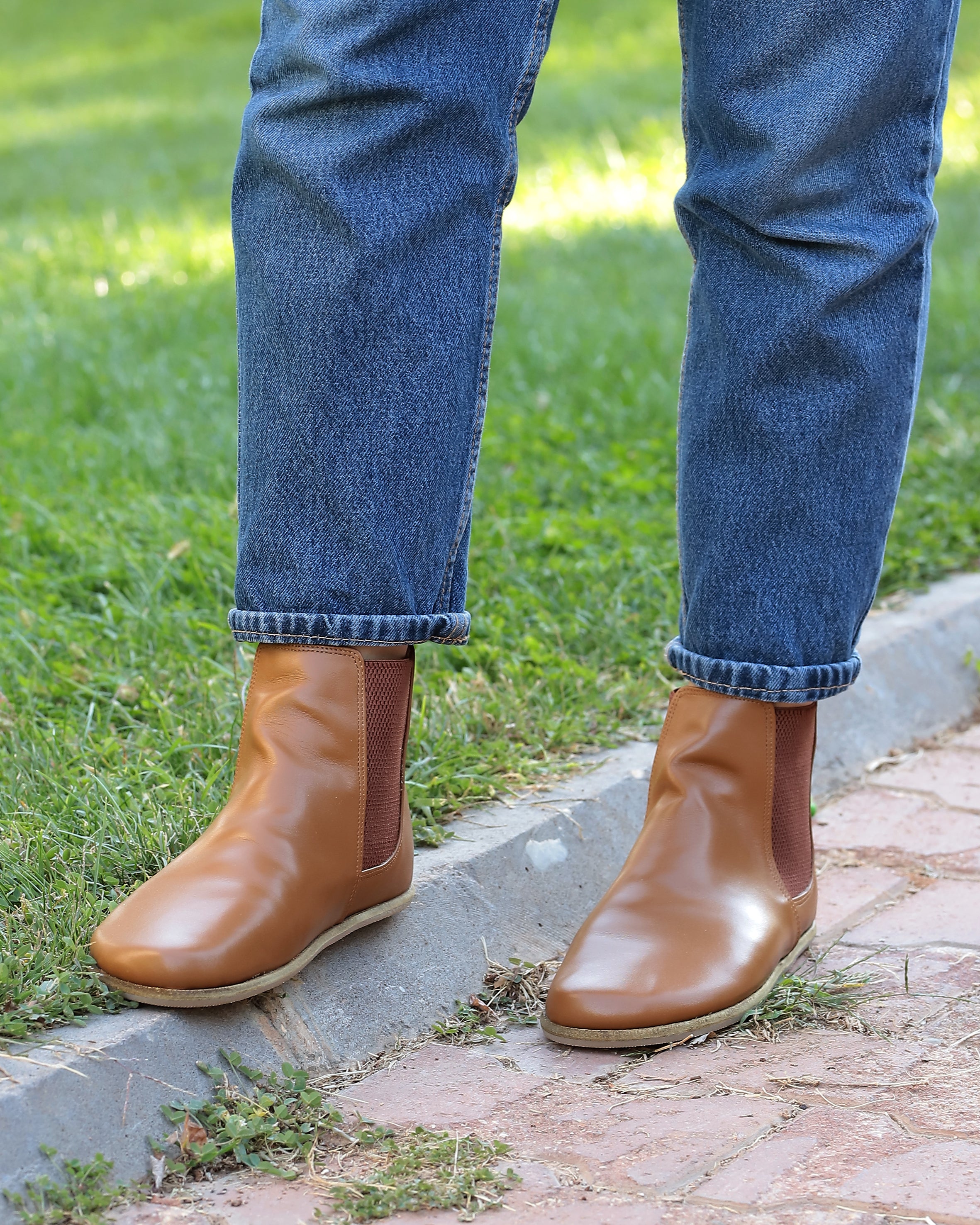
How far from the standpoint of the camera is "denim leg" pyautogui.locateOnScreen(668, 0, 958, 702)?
1.44 m

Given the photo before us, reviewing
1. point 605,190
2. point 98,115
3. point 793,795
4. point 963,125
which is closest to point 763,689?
point 793,795

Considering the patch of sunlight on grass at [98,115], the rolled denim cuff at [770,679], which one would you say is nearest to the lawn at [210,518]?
the rolled denim cuff at [770,679]

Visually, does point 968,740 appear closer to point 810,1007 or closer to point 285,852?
point 810,1007

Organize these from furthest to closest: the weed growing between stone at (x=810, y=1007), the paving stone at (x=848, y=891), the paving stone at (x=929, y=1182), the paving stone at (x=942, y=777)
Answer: the paving stone at (x=942, y=777)
the paving stone at (x=848, y=891)
the weed growing between stone at (x=810, y=1007)
the paving stone at (x=929, y=1182)

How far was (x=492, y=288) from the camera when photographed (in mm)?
1467

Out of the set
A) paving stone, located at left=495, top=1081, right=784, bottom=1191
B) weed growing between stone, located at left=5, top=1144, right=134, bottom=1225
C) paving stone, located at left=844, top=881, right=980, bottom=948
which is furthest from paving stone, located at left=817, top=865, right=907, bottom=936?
weed growing between stone, located at left=5, top=1144, right=134, bottom=1225

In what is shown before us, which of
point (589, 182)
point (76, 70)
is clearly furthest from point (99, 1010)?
point (76, 70)

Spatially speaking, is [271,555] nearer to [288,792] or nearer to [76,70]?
[288,792]

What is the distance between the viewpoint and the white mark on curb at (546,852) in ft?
5.75

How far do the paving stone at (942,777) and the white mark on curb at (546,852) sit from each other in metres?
0.69

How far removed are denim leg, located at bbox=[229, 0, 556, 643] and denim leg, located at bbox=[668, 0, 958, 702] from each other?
0.76 feet

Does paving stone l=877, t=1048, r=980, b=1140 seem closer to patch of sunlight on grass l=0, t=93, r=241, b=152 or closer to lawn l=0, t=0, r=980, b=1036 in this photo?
lawn l=0, t=0, r=980, b=1036

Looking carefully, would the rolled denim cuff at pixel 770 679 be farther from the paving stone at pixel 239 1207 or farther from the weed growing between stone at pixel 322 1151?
the paving stone at pixel 239 1207

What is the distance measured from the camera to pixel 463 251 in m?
1.41
